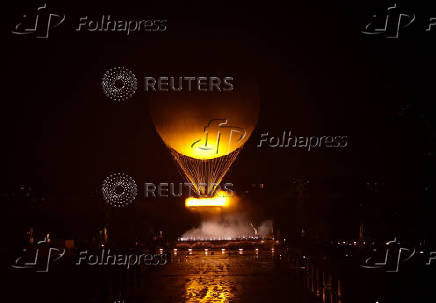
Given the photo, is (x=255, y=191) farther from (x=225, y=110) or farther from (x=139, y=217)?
(x=225, y=110)

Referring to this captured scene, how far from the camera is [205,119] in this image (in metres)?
38.8

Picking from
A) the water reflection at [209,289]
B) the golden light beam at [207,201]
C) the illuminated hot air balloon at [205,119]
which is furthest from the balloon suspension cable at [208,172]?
the water reflection at [209,289]

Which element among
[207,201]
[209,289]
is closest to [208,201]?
[207,201]

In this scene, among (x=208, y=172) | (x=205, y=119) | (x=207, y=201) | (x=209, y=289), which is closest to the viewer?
(x=209, y=289)

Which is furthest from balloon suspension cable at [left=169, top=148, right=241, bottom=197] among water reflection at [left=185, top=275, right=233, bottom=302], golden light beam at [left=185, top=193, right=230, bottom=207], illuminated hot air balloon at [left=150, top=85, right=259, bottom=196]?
water reflection at [left=185, top=275, right=233, bottom=302]

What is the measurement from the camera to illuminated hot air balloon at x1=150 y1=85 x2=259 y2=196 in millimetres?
38938

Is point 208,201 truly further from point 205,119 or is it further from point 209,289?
point 209,289

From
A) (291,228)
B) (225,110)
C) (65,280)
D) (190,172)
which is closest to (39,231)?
(190,172)

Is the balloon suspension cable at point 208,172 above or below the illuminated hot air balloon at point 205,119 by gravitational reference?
below

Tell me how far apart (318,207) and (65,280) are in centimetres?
3049

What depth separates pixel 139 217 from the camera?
45125mm

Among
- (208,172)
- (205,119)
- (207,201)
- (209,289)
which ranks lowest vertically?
A: (209,289)

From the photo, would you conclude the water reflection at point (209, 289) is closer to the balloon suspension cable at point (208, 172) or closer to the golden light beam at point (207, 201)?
the balloon suspension cable at point (208, 172)

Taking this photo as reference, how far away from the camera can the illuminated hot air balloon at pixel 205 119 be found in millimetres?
38938
